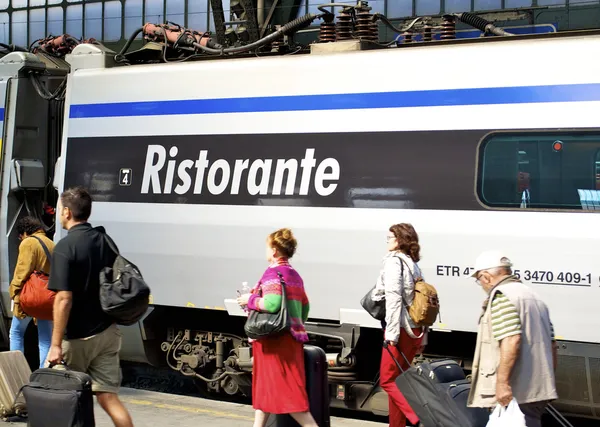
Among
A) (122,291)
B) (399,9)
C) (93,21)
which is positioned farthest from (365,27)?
(93,21)

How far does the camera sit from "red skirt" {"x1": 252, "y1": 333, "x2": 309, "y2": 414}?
288 inches

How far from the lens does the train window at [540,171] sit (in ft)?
27.8

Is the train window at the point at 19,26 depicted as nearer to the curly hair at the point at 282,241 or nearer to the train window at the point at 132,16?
the train window at the point at 132,16

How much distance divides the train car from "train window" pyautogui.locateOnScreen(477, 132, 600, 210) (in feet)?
0.04

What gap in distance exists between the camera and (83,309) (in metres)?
7.03

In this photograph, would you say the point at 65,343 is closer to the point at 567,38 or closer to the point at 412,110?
the point at 412,110

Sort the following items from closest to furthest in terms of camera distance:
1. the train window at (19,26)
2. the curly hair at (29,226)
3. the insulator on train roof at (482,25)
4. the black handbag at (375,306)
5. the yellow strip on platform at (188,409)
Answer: the black handbag at (375,306)
the yellow strip on platform at (188,409)
the curly hair at (29,226)
the insulator on train roof at (482,25)
the train window at (19,26)

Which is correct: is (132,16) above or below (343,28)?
above

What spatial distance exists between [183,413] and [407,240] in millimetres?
2666

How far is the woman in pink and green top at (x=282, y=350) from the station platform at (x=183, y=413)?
1614mm

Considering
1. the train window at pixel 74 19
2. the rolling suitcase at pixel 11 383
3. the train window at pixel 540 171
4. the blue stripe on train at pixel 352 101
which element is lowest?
the rolling suitcase at pixel 11 383

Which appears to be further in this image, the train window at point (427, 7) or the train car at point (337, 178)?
the train window at point (427, 7)

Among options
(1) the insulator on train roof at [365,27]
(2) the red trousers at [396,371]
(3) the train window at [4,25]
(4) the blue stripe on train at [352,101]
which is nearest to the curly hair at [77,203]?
(2) the red trousers at [396,371]

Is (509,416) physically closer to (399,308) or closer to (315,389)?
(315,389)
